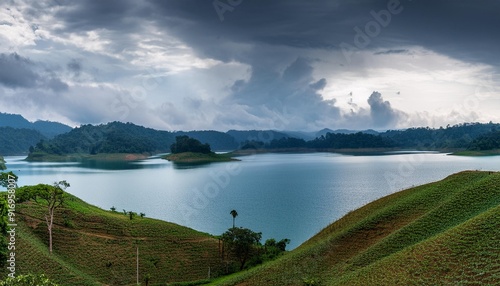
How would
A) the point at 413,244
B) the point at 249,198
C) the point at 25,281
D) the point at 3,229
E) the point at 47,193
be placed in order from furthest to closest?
1. the point at 249,198
2. the point at 47,193
3. the point at 3,229
4. the point at 413,244
5. the point at 25,281

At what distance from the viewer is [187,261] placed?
1877 inches

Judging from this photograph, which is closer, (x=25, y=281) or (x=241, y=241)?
(x=25, y=281)

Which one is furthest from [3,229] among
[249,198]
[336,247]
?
[249,198]

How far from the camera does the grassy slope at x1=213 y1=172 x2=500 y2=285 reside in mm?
25953

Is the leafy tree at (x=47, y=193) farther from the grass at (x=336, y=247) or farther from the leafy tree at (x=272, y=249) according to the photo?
the leafy tree at (x=272, y=249)

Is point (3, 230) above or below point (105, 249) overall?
above

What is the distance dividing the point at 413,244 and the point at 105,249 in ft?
112

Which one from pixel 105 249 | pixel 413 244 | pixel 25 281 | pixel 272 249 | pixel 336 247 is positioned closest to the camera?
pixel 25 281

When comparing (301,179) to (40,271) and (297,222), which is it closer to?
(297,222)

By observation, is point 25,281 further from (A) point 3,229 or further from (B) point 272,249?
(B) point 272,249

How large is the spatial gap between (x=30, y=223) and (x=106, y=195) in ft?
198

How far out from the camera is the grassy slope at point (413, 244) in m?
26.0

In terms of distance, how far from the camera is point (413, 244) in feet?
106

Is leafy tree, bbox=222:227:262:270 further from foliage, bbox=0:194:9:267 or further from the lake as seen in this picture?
foliage, bbox=0:194:9:267
